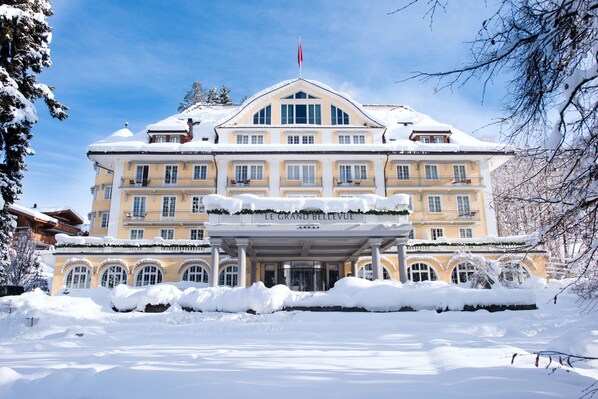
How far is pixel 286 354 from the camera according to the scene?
27.9 feet

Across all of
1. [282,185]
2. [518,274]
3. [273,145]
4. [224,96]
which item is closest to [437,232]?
[518,274]

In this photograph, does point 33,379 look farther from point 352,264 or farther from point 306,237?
point 352,264

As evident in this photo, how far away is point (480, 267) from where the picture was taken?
86.6 ft

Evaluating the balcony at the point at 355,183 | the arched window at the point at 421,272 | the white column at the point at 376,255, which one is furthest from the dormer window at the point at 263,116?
the white column at the point at 376,255

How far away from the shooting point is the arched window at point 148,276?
3133 cm

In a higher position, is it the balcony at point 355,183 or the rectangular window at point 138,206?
the balcony at point 355,183

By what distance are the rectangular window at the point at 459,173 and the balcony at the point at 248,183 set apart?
1725 cm

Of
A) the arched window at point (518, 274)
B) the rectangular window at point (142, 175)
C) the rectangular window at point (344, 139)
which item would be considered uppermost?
the rectangular window at point (344, 139)

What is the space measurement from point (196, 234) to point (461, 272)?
2257cm

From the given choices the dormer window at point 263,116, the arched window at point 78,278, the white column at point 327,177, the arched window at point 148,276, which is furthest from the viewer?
the dormer window at point 263,116

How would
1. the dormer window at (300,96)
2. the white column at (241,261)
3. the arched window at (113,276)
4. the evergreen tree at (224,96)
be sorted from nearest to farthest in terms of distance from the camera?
the white column at (241,261) < the arched window at (113,276) < the dormer window at (300,96) < the evergreen tree at (224,96)

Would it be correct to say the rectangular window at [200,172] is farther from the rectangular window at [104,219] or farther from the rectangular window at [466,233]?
the rectangular window at [466,233]

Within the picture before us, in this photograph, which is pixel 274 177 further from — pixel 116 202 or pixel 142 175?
pixel 116 202

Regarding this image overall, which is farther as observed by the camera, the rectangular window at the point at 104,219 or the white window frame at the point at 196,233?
the rectangular window at the point at 104,219
